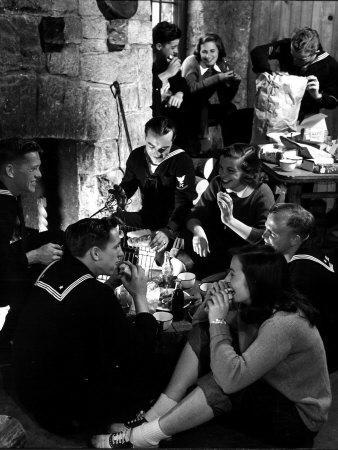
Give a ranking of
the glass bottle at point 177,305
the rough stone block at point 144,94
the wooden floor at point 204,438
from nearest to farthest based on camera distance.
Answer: the wooden floor at point 204,438 < the glass bottle at point 177,305 < the rough stone block at point 144,94

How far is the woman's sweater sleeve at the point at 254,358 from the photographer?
281 cm

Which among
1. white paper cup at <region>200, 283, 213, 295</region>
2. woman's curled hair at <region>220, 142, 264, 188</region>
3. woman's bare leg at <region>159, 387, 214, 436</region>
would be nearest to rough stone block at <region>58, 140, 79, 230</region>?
woman's curled hair at <region>220, 142, 264, 188</region>

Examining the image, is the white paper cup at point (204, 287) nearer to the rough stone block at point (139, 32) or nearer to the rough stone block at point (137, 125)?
the rough stone block at point (137, 125)

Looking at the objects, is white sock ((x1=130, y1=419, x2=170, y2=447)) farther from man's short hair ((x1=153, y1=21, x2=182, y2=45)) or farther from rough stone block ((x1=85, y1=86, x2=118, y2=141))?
man's short hair ((x1=153, y1=21, x2=182, y2=45))

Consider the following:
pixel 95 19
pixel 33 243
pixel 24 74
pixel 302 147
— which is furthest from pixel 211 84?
pixel 33 243

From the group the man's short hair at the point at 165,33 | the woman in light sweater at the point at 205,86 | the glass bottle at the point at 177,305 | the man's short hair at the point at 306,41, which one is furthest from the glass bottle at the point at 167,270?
the man's short hair at the point at 165,33

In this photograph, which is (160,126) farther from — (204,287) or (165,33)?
(165,33)

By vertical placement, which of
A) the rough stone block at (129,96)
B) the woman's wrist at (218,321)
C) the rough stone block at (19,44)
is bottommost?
the woman's wrist at (218,321)

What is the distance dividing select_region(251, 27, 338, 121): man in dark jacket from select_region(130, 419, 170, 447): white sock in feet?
13.9

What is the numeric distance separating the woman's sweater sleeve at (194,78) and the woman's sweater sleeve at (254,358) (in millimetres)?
4200

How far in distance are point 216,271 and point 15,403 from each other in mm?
1904

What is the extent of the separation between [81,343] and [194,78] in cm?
444

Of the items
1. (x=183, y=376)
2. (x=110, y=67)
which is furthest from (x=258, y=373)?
(x=110, y=67)

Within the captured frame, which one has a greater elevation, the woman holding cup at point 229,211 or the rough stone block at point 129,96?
the rough stone block at point 129,96
